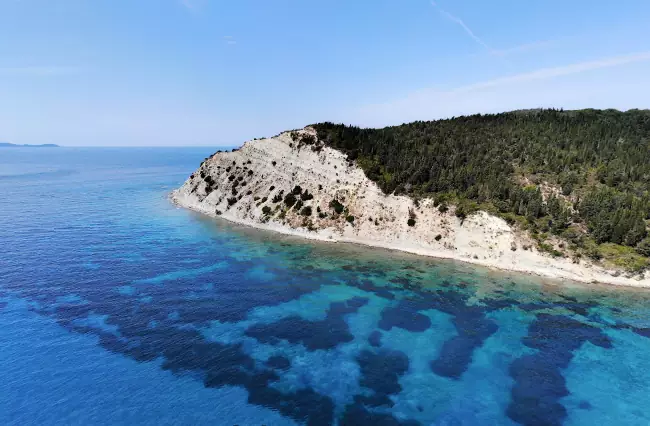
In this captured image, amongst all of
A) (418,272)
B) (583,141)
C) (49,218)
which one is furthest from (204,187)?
(583,141)

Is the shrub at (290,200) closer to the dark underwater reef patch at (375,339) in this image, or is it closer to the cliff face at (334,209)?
the cliff face at (334,209)

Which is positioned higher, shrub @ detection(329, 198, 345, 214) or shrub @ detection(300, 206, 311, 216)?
shrub @ detection(329, 198, 345, 214)

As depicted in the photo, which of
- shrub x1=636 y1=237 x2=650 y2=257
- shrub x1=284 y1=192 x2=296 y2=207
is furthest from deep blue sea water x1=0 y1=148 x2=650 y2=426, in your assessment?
shrub x1=284 y1=192 x2=296 y2=207

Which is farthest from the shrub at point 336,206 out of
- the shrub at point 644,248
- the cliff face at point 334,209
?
the shrub at point 644,248

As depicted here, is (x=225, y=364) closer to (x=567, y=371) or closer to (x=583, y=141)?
(x=567, y=371)

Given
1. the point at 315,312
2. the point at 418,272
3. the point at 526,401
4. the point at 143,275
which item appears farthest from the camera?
the point at 418,272

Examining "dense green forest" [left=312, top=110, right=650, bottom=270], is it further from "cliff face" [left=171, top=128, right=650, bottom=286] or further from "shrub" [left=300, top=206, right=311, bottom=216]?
"shrub" [left=300, top=206, right=311, bottom=216]

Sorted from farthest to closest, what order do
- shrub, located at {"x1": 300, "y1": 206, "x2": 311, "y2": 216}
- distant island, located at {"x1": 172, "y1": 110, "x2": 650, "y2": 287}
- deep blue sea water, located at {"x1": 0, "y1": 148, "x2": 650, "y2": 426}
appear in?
shrub, located at {"x1": 300, "y1": 206, "x2": 311, "y2": 216} → distant island, located at {"x1": 172, "y1": 110, "x2": 650, "y2": 287} → deep blue sea water, located at {"x1": 0, "y1": 148, "x2": 650, "y2": 426}
